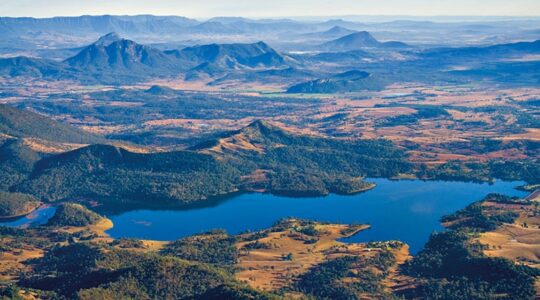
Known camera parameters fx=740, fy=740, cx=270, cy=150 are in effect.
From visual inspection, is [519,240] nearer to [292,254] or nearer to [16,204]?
[292,254]

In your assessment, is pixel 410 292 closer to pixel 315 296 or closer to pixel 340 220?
pixel 315 296

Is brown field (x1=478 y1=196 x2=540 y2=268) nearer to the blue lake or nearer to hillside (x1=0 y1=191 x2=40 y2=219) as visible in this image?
the blue lake

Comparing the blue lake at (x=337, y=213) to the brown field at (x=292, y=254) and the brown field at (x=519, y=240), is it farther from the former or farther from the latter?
the brown field at (x=519, y=240)

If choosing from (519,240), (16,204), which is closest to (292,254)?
(519,240)

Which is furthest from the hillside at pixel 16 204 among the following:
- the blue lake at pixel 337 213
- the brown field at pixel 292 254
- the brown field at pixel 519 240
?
the brown field at pixel 519 240

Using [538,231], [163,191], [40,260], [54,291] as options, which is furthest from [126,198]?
[538,231]

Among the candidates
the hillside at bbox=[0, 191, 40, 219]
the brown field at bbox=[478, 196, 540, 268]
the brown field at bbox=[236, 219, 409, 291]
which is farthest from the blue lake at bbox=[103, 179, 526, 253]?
the hillside at bbox=[0, 191, 40, 219]

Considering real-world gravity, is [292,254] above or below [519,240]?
below

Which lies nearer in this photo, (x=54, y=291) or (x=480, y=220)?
(x=54, y=291)
